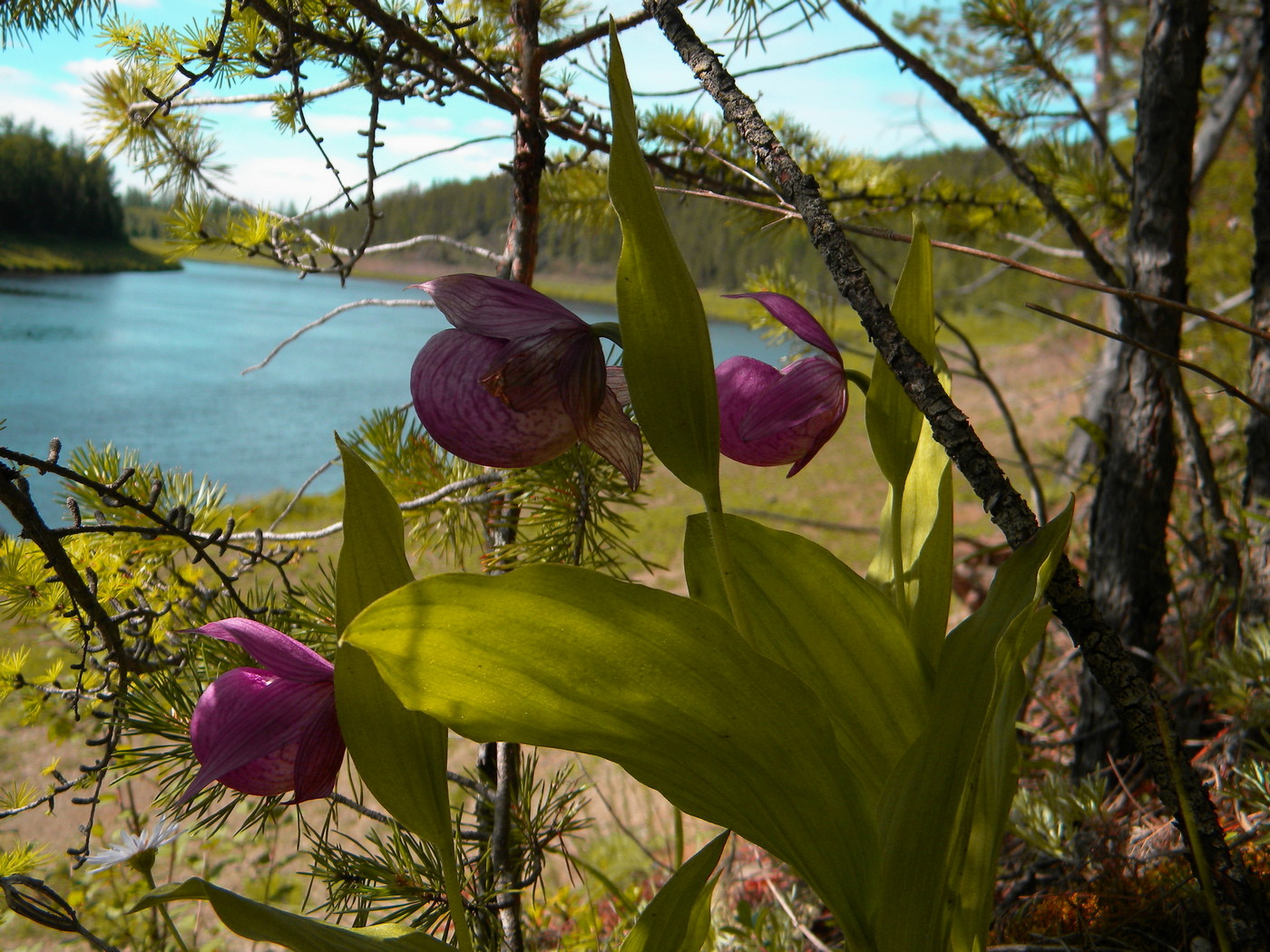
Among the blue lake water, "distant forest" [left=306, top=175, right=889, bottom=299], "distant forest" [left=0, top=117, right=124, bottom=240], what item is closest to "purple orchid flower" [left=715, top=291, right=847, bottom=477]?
"distant forest" [left=306, top=175, right=889, bottom=299]

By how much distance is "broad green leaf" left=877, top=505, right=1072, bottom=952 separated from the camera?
0.76 feet

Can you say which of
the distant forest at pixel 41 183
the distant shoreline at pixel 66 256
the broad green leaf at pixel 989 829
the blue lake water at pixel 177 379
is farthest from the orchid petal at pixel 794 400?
the distant forest at pixel 41 183

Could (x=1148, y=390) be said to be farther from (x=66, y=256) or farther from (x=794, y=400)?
(x=66, y=256)

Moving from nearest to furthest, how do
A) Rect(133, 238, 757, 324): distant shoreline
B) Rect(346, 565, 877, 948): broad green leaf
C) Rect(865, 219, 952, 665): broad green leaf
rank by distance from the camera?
Rect(346, 565, 877, 948): broad green leaf → Rect(865, 219, 952, 665): broad green leaf → Rect(133, 238, 757, 324): distant shoreline

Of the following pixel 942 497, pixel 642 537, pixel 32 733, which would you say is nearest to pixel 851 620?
pixel 942 497

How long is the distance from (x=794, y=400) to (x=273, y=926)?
227 millimetres

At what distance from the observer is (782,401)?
282mm

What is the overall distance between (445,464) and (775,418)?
284 millimetres

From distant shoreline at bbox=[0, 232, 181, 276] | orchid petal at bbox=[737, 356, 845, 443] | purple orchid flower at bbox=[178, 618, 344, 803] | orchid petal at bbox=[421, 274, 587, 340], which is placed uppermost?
distant shoreline at bbox=[0, 232, 181, 276]

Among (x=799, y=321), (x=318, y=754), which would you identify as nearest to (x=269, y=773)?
(x=318, y=754)

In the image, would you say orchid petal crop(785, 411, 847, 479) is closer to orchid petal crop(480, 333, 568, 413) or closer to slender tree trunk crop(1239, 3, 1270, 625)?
orchid petal crop(480, 333, 568, 413)

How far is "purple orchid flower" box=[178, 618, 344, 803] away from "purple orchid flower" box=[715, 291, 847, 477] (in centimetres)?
16

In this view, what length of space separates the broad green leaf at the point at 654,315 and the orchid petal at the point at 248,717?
13 centimetres

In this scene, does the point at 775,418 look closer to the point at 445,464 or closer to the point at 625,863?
the point at 445,464
